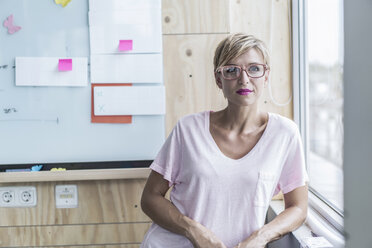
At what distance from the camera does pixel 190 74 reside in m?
1.68

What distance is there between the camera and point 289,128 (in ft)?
4.28

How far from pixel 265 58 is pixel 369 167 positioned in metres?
1.04

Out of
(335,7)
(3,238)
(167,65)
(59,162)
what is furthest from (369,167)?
(3,238)

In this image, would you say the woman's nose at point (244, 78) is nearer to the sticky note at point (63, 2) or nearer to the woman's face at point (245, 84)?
A: the woman's face at point (245, 84)

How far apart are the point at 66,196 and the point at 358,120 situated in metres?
1.59

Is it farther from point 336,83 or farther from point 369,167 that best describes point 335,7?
point 369,167

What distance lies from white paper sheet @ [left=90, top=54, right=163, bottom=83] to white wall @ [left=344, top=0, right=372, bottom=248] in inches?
55.3

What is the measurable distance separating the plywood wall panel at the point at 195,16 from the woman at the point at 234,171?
0.40 m

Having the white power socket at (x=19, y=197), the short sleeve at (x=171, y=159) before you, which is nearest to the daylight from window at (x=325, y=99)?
the short sleeve at (x=171, y=159)

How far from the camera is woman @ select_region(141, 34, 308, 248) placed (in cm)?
123

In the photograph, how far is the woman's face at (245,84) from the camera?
4.11 ft

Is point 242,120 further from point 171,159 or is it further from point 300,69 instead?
point 300,69

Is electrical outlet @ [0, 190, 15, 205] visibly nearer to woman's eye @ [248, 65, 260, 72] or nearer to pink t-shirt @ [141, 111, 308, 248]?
pink t-shirt @ [141, 111, 308, 248]

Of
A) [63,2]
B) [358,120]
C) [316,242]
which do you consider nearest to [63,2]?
[63,2]
